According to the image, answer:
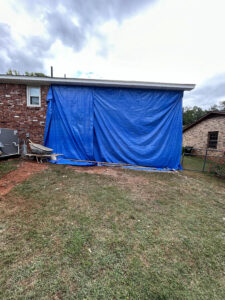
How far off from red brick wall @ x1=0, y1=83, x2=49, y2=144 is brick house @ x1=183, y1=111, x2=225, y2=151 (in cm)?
1151

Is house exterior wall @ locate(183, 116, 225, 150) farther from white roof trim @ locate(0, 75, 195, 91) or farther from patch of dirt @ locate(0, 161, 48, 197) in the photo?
patch of dirt @ locate(0, 161, 48, 197)

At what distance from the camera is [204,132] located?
33.4ft

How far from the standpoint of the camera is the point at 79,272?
1.21 metres

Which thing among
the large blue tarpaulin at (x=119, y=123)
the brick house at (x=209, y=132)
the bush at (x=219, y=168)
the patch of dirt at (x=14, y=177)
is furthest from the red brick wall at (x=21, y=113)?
the brick house at (x=209, y=132)

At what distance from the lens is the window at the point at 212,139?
9.46 meters

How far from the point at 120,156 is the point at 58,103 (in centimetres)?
358

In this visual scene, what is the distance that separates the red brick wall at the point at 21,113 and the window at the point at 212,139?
466 inches

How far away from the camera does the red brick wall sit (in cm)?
552

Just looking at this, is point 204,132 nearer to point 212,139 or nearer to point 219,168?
point 212,139

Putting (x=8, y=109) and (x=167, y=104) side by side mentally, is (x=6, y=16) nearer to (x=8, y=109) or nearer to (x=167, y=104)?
(x=8, y=109)

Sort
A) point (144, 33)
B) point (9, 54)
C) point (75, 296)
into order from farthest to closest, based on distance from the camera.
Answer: point (9, 54) → point (144, 33) → point (75, 296)

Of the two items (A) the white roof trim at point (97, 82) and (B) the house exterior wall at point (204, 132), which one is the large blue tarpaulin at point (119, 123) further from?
(B) the house exterior wall at point (204, 132)

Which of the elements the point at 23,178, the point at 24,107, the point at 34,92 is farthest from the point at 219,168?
the point at 24,107

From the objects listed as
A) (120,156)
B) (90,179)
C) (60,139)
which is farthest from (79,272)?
(60,139)
